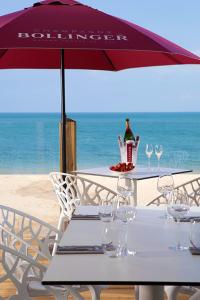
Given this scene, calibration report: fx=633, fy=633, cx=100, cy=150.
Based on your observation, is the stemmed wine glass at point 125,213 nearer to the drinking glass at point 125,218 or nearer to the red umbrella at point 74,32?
the drinking glass at point 125,218

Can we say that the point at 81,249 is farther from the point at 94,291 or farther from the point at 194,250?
the point at 194,250

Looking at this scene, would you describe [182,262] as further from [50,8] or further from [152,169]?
[152,169]

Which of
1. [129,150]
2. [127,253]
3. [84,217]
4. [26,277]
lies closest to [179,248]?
[127,253]

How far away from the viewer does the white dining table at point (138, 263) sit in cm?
208

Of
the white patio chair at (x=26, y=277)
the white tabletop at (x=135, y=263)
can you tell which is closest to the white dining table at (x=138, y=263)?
the white tabletop at (x=135, y=263)

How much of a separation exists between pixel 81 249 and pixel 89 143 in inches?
1282

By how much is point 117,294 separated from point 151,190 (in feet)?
25.2

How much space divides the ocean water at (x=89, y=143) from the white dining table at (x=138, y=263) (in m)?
22.5

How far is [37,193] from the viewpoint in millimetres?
12547

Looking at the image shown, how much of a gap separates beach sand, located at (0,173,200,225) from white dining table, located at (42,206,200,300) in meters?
4.72

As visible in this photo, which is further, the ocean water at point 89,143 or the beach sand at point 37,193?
the ocean water at point 89,143

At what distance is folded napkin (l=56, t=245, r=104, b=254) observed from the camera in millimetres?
2404

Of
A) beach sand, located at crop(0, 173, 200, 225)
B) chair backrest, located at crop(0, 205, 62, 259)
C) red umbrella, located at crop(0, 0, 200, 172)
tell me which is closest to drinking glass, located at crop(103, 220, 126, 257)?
chair backrest, located at crop(0, 205, 62, 259)

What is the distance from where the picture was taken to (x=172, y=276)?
6.94 feet
